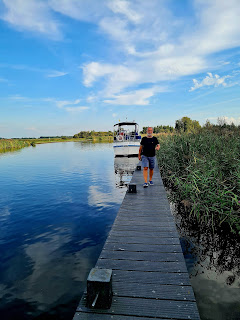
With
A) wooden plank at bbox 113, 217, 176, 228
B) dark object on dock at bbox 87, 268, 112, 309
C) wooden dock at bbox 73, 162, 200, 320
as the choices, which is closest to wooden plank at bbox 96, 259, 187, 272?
wooden dock at bbox 73, 162, 200, 320

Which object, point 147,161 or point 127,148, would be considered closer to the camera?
point 147,161

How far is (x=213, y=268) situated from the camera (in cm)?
415

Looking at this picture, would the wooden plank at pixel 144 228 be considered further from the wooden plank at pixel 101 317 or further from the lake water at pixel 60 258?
the wooden plank at pixel 101 317

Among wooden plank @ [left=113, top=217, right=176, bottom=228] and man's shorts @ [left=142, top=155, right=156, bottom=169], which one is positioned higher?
man's shorts @ [left=142, top=155, right=156, bottom=169]

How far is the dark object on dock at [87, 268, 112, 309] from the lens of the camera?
196cm

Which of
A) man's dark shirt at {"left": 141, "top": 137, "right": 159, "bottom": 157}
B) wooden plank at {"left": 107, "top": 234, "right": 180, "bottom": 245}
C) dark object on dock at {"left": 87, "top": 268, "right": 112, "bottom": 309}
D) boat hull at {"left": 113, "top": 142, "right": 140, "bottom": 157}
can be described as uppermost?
man's dark shirt at {"left": 141, "top": 137, "right": 159, "bottom": 157}

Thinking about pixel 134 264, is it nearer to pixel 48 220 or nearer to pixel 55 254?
pixel 55 254

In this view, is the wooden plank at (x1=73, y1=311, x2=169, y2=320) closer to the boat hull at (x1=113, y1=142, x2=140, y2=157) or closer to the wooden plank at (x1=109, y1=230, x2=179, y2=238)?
the wooden plank at (x1=109, y1=230, x2=179, y2=238)

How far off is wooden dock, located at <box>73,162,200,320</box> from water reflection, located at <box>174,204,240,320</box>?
0.99 meters

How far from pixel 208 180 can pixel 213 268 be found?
2.88 m

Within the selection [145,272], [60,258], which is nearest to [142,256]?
[145,272]

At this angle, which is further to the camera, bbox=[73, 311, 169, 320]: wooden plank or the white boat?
the white boat

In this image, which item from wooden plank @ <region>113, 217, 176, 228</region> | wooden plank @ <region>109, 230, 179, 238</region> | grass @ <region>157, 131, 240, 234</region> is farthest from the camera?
grass @ <region>157, 131, 240, 234</region>

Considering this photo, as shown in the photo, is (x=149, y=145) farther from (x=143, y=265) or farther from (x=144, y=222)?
(x=143, y=265)
